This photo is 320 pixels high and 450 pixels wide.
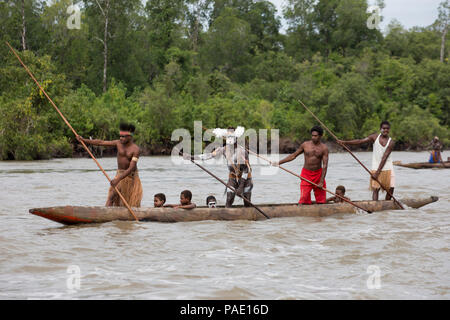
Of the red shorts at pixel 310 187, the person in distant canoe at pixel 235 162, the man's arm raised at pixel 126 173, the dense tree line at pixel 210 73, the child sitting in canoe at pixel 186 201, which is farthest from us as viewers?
the dense tree line at pixel 210 73

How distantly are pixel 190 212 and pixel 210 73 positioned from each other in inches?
1477

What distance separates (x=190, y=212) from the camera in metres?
7.76

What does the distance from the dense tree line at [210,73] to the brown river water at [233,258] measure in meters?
15.8

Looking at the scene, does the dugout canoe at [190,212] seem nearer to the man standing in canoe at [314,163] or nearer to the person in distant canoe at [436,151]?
the man standing in canoe at [314,163]

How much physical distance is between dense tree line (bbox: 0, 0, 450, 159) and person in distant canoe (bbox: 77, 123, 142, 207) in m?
16.2

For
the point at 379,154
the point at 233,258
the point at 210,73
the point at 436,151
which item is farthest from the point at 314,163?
the point at 210,73

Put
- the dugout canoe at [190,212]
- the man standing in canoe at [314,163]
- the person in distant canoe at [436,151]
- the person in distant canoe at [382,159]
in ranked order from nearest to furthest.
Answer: the dugout canoe at [190,212]
the man standing in canoe at [314,163]
the person in distant canoe at [382,159]
the person in distant canoe at [436,151]

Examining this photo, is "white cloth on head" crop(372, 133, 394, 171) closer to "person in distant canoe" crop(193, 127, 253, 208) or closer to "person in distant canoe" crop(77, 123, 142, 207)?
"person in distant canoe" crop(193, 127, 253, 208)

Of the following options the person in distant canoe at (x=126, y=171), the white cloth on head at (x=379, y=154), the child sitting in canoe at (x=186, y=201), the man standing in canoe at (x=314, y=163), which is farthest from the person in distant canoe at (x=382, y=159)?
the person in distant canoe at (x=126, y=171)

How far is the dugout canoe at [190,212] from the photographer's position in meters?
7.25

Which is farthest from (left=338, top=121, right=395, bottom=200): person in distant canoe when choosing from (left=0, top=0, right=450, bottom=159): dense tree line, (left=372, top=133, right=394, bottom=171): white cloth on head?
(left=0, top=0, right=450, bottom=159): dense tree line

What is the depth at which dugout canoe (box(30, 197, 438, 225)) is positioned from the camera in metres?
7.25

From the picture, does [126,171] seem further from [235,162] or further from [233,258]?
[233,258]

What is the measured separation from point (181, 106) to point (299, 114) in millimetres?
10197
